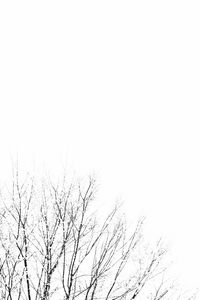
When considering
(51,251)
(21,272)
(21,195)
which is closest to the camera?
(21,272)

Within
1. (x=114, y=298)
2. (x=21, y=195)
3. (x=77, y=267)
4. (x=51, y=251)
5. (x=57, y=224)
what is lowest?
(x=114, y=298)

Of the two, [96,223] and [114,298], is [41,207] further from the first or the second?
[114,298]

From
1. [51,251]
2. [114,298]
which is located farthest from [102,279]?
[51,251]

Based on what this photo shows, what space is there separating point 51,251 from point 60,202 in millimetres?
788

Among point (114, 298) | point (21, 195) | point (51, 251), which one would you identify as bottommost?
point (114, 298)

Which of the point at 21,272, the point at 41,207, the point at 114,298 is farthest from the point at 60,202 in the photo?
the point at 114,298

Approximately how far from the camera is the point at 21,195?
20.0 ft

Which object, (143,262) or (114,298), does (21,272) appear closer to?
(114,298)

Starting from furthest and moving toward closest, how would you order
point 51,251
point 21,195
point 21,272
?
point 21,195, point 51,251, point 21,272

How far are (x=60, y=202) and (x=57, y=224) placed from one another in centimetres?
35

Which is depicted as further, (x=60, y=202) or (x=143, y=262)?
(x=60, y=202)

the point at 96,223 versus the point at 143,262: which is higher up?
the point at 96,223

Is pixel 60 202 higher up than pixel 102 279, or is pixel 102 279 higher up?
pixel 60 202

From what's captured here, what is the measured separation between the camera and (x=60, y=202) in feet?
20.1
